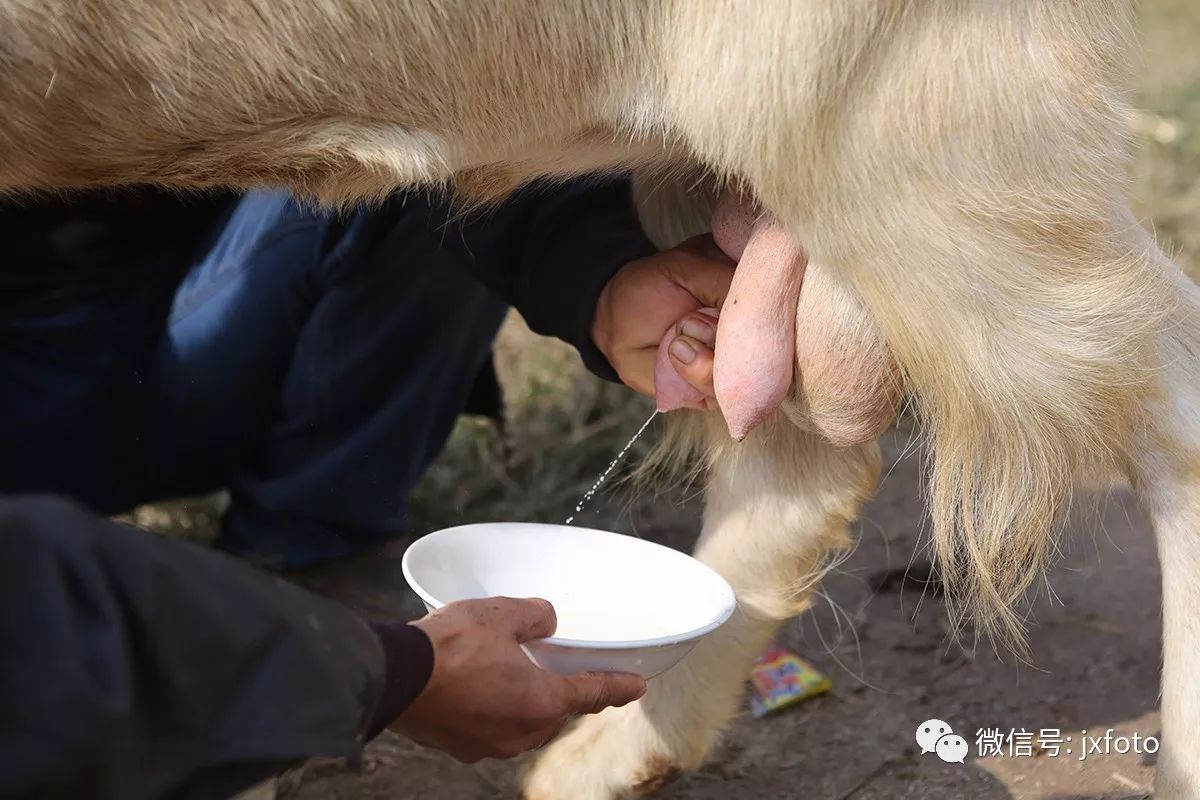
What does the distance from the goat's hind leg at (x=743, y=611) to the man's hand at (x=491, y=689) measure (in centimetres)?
49

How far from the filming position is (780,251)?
1474 mm

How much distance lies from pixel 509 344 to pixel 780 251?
5.06ft

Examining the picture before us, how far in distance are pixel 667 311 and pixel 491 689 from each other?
2.26ft

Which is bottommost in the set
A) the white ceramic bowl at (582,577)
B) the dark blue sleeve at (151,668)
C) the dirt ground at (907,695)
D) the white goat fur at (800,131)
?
the dirt ground at (907,695)

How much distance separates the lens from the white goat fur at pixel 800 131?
1270 mm

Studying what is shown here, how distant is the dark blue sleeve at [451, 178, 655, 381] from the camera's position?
5.92 ft

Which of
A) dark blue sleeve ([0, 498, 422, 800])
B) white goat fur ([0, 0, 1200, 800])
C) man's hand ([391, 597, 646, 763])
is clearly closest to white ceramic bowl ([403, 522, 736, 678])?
man's hand ([391, 597, 646, 763])

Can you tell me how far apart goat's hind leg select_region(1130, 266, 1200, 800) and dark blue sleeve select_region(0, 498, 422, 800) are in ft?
3.39

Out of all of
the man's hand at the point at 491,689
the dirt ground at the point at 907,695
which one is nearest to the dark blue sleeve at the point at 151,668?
the man's hand at the point at 491,689

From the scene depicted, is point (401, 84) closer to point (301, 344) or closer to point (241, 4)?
point (241, 4)

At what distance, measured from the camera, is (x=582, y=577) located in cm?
163

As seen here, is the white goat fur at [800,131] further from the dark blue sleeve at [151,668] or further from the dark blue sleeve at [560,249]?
the dark blue sleeve at [151,668]

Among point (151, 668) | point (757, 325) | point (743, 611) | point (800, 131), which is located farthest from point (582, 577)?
point (151, 668)

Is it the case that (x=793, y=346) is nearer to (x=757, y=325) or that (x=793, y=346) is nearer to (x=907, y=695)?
(x=757, y=325)
